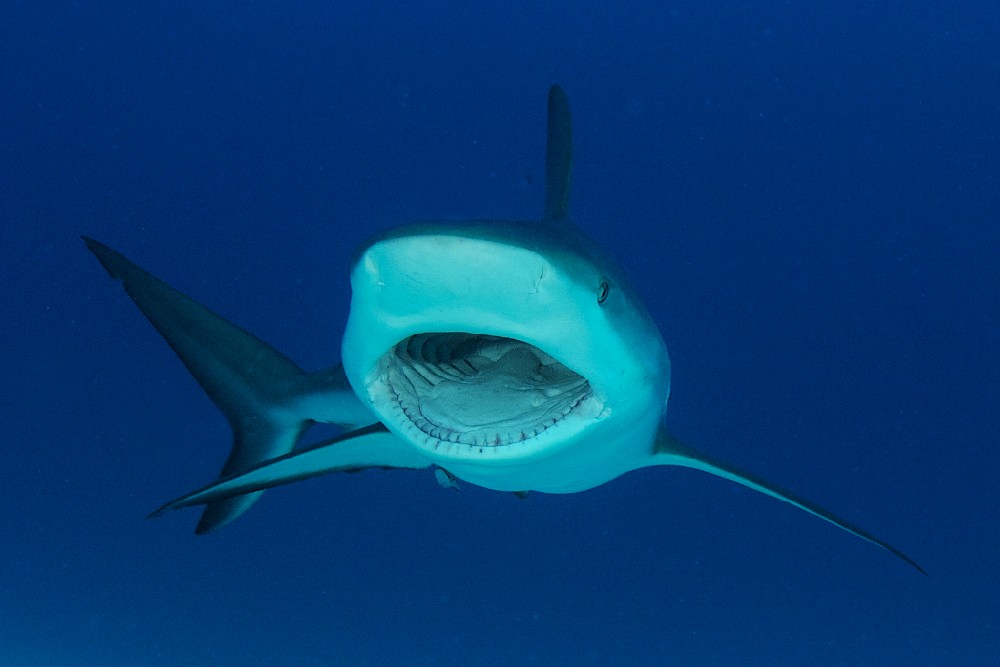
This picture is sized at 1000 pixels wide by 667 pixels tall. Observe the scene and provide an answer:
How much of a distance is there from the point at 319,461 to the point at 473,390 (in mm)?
1001

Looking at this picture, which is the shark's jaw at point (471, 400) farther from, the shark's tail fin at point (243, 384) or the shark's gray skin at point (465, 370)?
the shark's tail fin at point (243, 384)

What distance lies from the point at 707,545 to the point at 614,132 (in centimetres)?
781

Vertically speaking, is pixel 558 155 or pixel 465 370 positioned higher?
pixel 558 155

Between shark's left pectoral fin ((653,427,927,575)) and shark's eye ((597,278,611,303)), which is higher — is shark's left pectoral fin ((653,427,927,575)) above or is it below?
below

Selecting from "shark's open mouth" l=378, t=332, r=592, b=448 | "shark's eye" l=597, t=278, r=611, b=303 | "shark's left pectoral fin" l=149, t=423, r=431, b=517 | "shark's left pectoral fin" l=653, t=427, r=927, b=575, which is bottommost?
"shark's left pectoral fin" l=149, t=423, r=431, b=517

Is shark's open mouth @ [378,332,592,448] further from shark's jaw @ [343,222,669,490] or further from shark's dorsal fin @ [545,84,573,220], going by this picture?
shark's dorsal fin @ [545,84,573,220]

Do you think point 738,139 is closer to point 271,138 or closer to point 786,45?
point 786,45

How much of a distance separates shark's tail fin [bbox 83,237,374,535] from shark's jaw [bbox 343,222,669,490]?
2.89 feet

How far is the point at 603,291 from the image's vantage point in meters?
1.49

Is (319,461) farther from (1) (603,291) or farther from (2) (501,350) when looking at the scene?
(1) (603,291)

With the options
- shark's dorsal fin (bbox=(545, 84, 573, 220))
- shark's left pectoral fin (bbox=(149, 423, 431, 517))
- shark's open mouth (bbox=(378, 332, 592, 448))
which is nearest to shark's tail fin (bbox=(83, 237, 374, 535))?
shark's left pectoral fin (bbox=(149, 423, 431, 517))

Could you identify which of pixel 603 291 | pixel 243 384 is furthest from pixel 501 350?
pixel 243 384

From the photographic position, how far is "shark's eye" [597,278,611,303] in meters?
1.48

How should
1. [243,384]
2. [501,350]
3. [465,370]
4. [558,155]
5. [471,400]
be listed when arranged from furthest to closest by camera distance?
[558,155] < [243,384] < [501,350] < [465,370] < [471,400]
